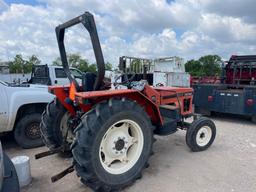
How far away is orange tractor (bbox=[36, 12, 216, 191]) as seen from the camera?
264cm

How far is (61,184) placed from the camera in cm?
311

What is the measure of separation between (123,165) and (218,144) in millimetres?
2582

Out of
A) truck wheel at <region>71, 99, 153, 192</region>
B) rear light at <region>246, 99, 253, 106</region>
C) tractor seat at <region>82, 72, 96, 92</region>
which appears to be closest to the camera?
truck wheel at <region>71, 99, 153, 192</region>

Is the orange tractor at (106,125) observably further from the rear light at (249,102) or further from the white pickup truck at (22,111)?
the rear light at (249,102)

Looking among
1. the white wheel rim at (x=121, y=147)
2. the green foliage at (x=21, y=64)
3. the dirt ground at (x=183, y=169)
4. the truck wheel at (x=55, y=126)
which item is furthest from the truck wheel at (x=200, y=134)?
the green foliage at (x=21, y=64)

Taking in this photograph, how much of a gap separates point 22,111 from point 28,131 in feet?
1.38

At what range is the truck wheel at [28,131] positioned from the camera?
432 centimetres

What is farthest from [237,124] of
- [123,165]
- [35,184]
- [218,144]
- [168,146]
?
[35,184]

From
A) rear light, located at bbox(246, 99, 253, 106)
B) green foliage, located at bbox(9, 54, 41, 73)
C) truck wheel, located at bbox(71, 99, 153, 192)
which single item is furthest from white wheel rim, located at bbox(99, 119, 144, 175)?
green foliage, located at bbox(9, 54, 41, 73)

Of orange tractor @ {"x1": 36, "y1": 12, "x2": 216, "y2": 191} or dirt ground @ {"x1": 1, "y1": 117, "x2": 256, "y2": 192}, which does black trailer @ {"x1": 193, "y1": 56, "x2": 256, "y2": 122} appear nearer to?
dirt ground @ {"x1": 1, "y1": 117, "x2": 256, "y2": 192}

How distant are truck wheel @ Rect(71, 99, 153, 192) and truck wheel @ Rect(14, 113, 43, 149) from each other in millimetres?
2165

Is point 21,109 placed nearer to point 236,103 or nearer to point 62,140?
point 62,140

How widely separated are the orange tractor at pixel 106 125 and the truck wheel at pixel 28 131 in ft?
2.61

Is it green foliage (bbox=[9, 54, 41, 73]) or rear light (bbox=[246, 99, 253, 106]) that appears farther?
green foliage (bbox=[9, 54, 41, 73])
